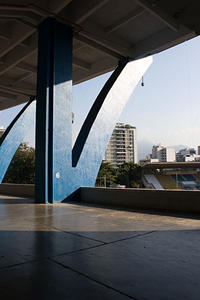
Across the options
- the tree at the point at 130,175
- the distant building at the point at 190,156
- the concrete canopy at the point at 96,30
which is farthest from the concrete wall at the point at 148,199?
the distant building at the point at 190,156

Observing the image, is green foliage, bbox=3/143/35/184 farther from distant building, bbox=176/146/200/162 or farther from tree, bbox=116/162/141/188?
distant building, bbox=176/146/200/162

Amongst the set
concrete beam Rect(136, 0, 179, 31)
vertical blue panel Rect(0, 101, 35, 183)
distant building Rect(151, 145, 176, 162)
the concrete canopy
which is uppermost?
distant building Rect(151, 145, 176, 162)

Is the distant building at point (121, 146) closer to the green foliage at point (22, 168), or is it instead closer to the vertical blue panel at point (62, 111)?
the green foliage at point (22, 168)

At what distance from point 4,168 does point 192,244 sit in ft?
57.9

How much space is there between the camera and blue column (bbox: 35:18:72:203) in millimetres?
9758

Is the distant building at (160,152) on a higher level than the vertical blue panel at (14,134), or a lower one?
higher

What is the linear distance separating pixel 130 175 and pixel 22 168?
40.6m

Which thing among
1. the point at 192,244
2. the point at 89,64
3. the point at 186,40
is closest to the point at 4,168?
the point at 89,64

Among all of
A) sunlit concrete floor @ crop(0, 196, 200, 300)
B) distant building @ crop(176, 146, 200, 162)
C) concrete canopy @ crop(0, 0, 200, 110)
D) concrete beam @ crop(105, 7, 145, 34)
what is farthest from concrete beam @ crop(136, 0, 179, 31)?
distant building @ crop(176, 146, 200, 162)

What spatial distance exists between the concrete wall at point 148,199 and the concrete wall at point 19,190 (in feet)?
12.3

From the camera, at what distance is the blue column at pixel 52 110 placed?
9758mm

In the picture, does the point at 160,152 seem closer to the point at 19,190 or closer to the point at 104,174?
the point at 104,174

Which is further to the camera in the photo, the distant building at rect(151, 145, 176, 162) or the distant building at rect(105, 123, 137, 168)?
the distant building at rect(151, 145, 176, 162)

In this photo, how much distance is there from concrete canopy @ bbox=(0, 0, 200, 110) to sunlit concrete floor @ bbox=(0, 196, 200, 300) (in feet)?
20.5
